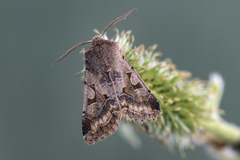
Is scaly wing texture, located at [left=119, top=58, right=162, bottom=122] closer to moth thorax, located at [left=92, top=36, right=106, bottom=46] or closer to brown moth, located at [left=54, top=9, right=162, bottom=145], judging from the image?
brown moth, located at [left=54, top=9, right=162, bottom=145]

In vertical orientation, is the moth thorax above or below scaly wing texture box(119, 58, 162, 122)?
above

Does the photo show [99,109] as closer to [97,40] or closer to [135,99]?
[135,99]

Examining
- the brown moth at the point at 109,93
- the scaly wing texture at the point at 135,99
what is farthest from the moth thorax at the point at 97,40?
the scaly wing texture at the point at 135,99

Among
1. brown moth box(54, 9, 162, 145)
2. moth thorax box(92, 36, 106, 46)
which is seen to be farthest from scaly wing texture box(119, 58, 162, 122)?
moth thorax box(92, 36, 106, 46)

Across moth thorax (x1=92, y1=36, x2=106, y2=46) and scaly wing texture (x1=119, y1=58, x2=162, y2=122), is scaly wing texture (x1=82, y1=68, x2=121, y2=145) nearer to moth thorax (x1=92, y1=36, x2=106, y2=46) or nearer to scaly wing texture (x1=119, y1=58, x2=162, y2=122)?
scaly wing texture (x1=119, y1=58, x2=162, y2=122)

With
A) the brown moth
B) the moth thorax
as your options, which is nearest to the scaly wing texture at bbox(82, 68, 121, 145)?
the brown moth

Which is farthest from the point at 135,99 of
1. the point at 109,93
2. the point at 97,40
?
the point at 97,40

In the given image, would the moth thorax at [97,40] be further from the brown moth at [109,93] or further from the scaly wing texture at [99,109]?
the scaly wing texture at [99,109]
